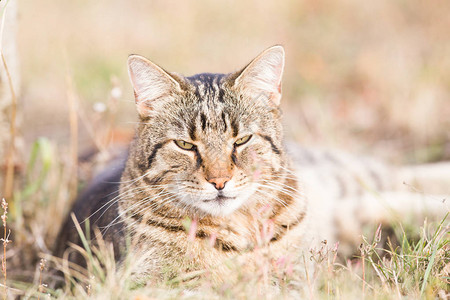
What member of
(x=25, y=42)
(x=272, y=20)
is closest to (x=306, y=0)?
(x=272, y=20)

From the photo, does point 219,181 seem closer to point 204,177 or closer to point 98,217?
point 204,177

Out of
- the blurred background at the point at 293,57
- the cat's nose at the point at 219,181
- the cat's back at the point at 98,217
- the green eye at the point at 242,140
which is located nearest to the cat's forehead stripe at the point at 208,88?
the green eye at the point at 242,140

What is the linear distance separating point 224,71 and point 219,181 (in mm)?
4146

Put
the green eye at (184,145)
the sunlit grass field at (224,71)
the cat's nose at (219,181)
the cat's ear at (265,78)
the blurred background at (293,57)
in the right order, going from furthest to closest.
A: the blurred background at (293,57) → the sunlit grass field at (224,71) → the cat's ear at (265,78) → the green eye at (184,145) → the cat's nose at (219,181)

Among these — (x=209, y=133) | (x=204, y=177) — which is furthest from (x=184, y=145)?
(x=204, y=177)

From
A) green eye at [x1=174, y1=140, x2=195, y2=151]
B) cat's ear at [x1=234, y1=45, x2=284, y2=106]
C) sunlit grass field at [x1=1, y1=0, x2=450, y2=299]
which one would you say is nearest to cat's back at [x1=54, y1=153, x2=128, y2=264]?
sunlit grass field at [x1=1, y1=0, x2=450, y2=299]

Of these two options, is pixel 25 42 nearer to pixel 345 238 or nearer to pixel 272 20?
pixel 272 20

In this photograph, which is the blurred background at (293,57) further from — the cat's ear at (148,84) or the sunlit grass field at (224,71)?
the cat's ear at (148,84)

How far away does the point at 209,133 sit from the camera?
2471 millimetres

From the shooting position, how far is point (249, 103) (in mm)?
2645

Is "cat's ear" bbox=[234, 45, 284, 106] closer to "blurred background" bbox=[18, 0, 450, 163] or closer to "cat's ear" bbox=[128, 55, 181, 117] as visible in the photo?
"cat's ear" bbox=[128, 55, 181, 117]

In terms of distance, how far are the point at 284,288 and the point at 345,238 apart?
1580 mm

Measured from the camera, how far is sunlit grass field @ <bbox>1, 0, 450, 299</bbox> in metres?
3.52

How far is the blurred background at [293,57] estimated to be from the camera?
201 inches
